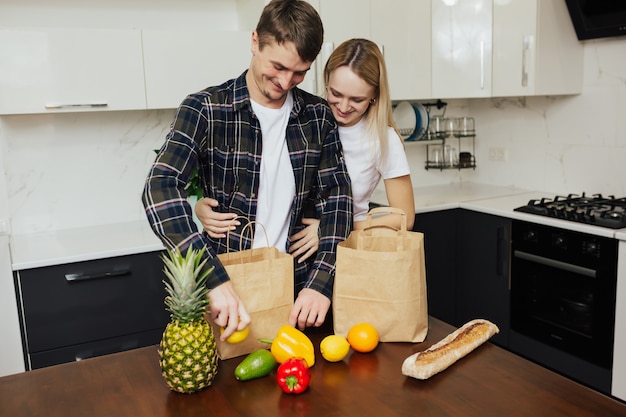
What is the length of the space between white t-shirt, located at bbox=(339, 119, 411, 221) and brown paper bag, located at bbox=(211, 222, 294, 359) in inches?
23.7

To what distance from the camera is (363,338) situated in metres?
1.41

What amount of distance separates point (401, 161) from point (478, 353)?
0.76 metres

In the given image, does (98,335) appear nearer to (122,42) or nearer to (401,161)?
(122,42)

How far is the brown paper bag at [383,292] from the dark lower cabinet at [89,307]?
4.43 ft

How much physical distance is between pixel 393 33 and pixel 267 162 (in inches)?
73.0

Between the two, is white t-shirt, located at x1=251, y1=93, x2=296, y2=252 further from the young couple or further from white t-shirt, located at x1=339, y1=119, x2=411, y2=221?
white t-shirt, located at x1=339, y1=119, x2=411, y2=221

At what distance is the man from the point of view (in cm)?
144

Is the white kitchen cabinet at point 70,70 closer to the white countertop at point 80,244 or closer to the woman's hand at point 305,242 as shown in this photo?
the white countertop at point 80,244

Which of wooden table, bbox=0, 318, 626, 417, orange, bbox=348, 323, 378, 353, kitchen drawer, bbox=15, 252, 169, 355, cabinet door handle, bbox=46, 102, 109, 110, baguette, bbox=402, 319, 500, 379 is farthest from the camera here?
cabinet door handle, bbox=46, 102, 109, 110

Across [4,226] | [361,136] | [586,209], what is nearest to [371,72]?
→ [361,136]

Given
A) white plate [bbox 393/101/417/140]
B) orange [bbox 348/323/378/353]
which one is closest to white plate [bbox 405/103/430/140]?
white plate [bbox 393/101/417/140]

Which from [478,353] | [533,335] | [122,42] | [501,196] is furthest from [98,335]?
[501,196]

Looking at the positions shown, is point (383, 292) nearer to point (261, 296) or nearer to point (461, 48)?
point (261, 296)

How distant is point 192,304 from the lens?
1.22 m
